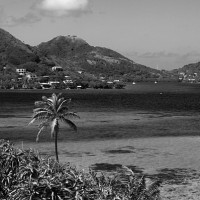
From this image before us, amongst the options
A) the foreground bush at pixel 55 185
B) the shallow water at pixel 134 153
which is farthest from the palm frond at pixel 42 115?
the foreground bush at pixel 55 185

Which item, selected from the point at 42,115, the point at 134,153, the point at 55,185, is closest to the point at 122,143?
the point at 134,153

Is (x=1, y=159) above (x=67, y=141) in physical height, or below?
above

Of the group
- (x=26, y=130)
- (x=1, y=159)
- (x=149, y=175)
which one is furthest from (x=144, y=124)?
(x=1, y=159)

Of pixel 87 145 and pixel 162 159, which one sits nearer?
pixel 162 159

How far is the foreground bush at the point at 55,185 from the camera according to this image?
26.2 metres

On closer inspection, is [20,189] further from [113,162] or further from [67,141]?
[67,141]

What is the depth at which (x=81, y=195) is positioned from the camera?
26.6 m

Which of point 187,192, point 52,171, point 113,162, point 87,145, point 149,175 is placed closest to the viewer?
point 52,171

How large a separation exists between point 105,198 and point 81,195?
6.06 ft

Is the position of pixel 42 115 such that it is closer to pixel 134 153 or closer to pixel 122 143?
pixel 134 153

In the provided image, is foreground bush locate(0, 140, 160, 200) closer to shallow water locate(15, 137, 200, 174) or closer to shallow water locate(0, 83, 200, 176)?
shallow water locate(15, 137, 200, 174)

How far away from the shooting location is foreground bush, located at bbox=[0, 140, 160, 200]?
86.1 ft

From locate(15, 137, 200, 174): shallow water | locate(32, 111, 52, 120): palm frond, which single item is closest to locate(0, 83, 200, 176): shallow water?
locate(15, 137, 200, 174): shallow water

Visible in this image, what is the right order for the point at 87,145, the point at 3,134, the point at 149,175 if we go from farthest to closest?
the point at 3,134 < the point at 87,145 < the point at 149,175
